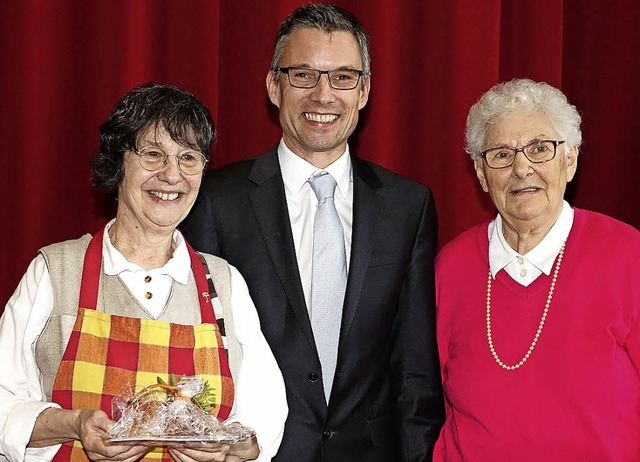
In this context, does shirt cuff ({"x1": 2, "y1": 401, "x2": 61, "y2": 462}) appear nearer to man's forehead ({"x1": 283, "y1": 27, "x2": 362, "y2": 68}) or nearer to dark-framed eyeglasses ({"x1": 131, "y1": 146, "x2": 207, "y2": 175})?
dark-framed eyeglasses ({"x1": 131, "y1": 146, "x2": 207, "y2": 175})

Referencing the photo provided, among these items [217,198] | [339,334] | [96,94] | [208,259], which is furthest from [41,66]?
[339,334]

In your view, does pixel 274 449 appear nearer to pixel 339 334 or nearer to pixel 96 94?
pixel 339 334

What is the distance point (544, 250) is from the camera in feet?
8.06

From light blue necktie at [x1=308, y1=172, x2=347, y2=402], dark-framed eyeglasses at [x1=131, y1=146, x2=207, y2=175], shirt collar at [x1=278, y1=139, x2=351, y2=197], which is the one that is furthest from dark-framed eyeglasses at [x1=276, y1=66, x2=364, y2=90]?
dark-framed eyeglasses at [x1=131, y1=146, x2=207, y2=175]

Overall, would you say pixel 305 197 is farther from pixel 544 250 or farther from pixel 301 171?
pixel 544 250

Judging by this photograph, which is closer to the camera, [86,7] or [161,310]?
[161,310]

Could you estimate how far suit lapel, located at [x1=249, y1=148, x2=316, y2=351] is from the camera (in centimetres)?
230

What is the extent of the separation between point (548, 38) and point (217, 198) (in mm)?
1382

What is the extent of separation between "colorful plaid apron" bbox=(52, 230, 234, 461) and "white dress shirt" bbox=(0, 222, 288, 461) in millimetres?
44

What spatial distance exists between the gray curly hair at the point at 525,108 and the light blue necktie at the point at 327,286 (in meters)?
0.50

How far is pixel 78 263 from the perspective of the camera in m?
2.02

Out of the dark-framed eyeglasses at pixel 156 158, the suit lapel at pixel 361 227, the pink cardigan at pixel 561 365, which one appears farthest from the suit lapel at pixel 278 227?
the pink cardigan at pixel 561 365

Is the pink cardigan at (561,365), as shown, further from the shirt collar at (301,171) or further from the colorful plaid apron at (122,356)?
the colorful plaid apron at (122,356)

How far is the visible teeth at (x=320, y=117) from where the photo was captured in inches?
96.3
